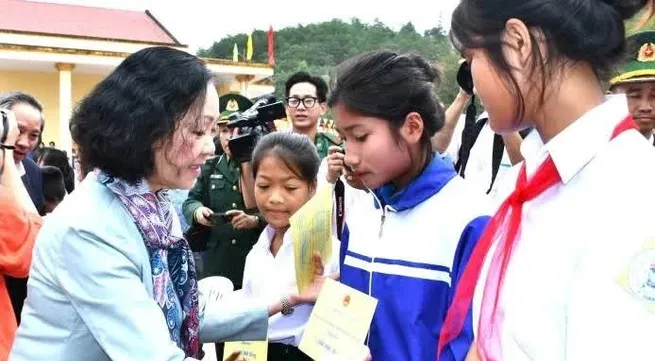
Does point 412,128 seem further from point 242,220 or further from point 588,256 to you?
point 242,220

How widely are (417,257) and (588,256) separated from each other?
25.6 inches

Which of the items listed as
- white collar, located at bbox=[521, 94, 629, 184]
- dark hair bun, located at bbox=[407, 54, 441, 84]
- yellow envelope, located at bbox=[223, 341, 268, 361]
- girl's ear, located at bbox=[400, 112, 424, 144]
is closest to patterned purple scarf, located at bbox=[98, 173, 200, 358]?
yellow envelope, located at bbox=[223, 341, 268, 361]

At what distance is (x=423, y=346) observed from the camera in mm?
1449

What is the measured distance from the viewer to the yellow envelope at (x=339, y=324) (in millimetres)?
1432

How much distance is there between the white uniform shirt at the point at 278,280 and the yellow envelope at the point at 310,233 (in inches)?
2.7

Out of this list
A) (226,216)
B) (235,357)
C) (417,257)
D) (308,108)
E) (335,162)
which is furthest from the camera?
(308,108)

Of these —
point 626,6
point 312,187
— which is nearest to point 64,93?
point 312,187

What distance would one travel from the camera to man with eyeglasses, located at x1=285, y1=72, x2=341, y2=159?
374 cm

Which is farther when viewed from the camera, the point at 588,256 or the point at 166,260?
the point at 166,260

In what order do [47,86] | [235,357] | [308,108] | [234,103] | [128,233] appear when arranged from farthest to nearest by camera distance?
[47,86]
[234,103]
[308,108]
[235,357]
[128,233]

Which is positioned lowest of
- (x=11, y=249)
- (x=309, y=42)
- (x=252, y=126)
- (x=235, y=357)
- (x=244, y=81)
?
(x=235, y=357)

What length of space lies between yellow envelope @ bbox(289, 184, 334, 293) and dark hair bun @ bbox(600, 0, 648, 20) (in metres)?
0.95

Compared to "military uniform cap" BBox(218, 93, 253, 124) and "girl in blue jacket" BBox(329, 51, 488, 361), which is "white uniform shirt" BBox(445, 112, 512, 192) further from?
"military uniform cap" BBox(218, 93, 253, 124)

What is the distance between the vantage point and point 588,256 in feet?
2.80
